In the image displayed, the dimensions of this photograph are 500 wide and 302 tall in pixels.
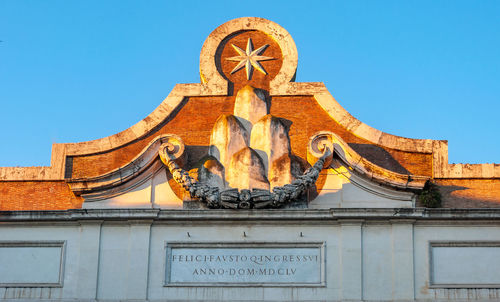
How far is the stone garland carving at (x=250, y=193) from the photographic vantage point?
64.7 feet

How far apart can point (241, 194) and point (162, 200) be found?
180 cm

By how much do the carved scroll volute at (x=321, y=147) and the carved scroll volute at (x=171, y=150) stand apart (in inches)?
107

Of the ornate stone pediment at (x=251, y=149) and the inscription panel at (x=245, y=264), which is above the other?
the ornate stone pediment at (x=251, y=149)

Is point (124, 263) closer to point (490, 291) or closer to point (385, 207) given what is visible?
point (385, 207)

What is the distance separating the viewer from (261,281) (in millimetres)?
19531

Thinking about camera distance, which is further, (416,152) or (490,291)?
(416,152)

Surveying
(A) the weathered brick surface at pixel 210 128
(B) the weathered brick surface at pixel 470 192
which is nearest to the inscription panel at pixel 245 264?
(A) the weathered brick surface at pixel 210 128

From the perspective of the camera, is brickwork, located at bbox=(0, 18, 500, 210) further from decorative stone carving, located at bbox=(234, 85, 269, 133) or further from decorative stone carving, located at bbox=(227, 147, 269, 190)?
decorative stone carving, located at bbox=(227, 147, 269, 190)

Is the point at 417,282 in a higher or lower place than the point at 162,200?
lower

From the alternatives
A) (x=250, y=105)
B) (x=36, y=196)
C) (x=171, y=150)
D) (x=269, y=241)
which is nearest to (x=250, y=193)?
(x=269, y=241)

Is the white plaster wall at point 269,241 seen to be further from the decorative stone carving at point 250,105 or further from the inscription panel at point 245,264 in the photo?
the decorative stone carving at point 250,105

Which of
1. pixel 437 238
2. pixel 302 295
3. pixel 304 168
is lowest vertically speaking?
pixel 302 295

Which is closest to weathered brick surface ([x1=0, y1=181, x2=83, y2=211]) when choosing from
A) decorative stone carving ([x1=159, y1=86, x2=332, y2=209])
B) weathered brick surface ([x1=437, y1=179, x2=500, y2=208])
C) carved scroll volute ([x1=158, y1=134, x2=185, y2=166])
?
carved scroll volute ([x1=158, y1=134, x2=185, y2=166])

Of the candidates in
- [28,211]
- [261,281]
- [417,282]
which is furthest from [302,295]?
[28,211]
